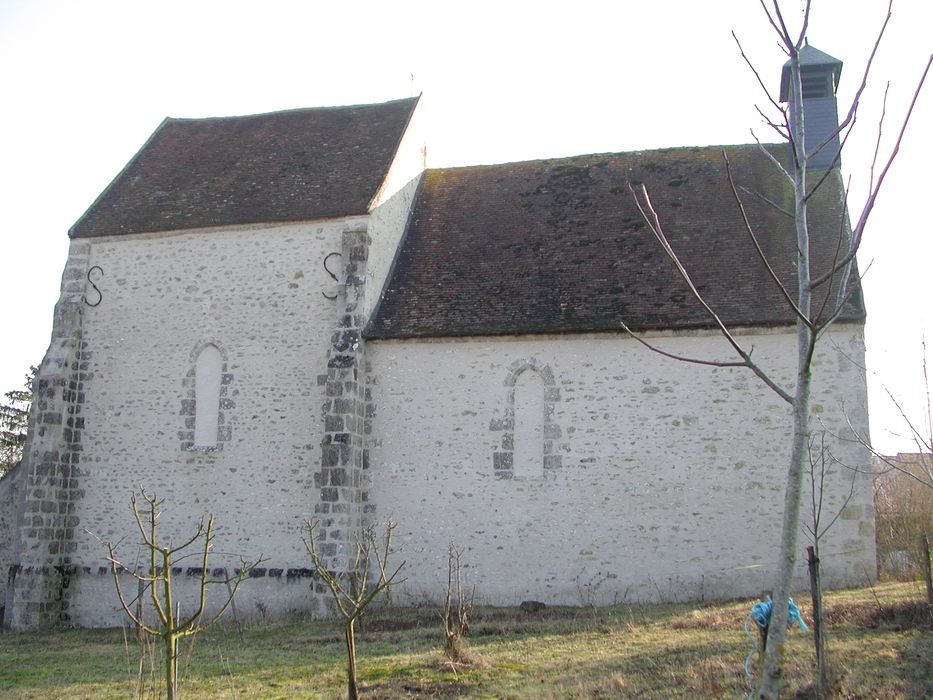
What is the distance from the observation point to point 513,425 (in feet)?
47.8

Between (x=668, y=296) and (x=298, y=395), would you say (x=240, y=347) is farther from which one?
(x=668, y=296)

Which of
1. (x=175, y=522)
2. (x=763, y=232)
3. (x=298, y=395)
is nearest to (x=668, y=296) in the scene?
(x=763, y=232)

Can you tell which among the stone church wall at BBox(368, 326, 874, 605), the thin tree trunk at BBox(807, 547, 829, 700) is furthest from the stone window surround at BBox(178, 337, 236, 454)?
the thin tree trunk at BBox(807, 547, 829, 700)

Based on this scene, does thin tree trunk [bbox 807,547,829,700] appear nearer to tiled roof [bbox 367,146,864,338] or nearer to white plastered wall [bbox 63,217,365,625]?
tiled roof [bbox 367,146,864,338]

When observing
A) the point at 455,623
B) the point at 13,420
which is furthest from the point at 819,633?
the point at 13,420

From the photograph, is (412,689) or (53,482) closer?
(412,689)

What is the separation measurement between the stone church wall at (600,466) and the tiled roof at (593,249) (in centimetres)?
41

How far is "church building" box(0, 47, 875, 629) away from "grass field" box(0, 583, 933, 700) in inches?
52.9

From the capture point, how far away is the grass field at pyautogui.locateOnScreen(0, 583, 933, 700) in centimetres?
810

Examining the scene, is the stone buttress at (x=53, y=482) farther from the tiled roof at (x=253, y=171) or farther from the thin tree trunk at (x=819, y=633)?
the thin tree trunk at (x=819, y=633)

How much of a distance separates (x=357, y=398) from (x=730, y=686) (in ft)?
26.9

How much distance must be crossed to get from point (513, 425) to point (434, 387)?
145 cm

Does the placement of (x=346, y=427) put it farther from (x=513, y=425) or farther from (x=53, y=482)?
(x=53, y=482)

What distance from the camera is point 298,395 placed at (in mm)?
15219
